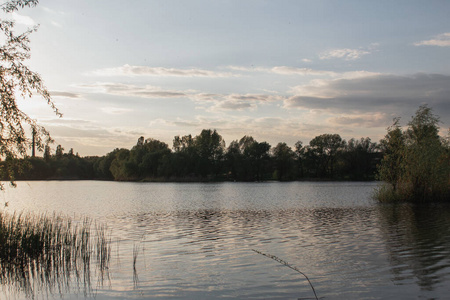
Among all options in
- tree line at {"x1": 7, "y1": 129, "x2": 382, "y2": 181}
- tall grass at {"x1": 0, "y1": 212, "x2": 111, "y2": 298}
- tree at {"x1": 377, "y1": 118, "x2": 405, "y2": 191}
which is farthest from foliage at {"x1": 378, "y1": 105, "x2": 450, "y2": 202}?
tree line at {"x1": 7, "y1": 129, "x2": 382, "y2": 181}

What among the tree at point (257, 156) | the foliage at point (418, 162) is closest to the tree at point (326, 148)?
the tree at point (257, 156)

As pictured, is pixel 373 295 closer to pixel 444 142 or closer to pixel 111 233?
pixel 111 233

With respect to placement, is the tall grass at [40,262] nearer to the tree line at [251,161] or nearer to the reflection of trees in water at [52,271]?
the reflection of trees in water at [52,271]

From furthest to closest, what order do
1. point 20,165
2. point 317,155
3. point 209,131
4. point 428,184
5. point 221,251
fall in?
point 209,131 < point 317,155 < point 428,184 < point 221,251 < point 20,165

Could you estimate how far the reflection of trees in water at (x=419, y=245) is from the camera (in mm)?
12000

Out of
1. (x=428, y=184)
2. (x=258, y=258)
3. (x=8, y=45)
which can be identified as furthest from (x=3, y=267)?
(x=428, y=184)

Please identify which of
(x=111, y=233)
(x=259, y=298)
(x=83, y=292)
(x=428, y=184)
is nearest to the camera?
(x=259, y=298)

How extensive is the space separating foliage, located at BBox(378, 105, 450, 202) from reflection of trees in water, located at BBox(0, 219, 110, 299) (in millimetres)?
30729

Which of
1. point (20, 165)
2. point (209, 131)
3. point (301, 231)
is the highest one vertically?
point (209, 131)

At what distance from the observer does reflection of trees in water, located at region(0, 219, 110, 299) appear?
11.4 metres

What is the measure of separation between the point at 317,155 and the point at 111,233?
118960 mm

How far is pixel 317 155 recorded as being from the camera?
134500 mm

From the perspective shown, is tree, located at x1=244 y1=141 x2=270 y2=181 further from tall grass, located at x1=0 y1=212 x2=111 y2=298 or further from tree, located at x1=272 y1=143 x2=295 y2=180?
tall grass, located at x1=0 y1=212 x2=111 y2=298

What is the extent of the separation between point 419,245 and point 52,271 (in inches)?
565
